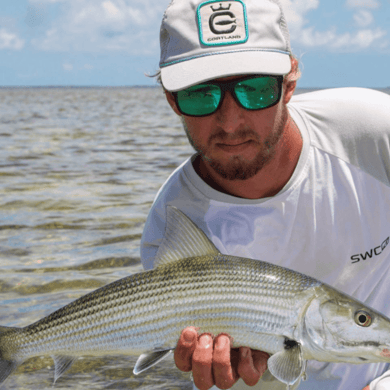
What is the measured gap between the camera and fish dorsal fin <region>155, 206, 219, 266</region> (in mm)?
2943

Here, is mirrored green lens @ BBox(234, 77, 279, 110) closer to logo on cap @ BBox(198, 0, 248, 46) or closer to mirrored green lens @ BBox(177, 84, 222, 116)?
mirrored green lens @ BBox(177, 84, 222, 116)

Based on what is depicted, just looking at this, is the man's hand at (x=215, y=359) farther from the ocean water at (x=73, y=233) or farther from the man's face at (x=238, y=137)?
the ocean water at (x=73, y=233)

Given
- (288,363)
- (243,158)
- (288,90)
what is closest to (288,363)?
(288,363)

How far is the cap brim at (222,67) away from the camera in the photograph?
10.2 ft

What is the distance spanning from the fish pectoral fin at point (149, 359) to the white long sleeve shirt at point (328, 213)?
0.71 m

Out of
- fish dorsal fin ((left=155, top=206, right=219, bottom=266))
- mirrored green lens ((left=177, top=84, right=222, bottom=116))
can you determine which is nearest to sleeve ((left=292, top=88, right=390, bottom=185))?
mirrored green lens ((left=177, top=84, right=222, bottom=116))

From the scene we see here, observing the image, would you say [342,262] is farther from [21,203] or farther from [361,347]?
[21,203]

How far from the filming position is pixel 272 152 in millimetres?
3283

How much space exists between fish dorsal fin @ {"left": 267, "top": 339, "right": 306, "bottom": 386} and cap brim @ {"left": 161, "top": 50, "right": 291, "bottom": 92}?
1.35 meters

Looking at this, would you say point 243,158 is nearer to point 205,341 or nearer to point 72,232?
point 205,341

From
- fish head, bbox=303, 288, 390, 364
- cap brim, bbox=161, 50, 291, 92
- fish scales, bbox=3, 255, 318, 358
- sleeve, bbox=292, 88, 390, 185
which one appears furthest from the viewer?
sleeve, bbox=292, 88, 390, 185

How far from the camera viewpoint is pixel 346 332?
2645 mm

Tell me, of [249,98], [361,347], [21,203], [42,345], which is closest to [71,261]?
[21,203]

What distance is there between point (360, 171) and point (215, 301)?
45.4 inches
